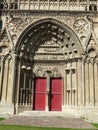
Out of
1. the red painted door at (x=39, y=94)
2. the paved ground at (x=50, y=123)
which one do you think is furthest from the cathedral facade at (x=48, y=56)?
the paved ground at (x=50, y=123)

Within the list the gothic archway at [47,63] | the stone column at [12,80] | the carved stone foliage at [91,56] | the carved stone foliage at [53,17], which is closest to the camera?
the stone column at [12,80]

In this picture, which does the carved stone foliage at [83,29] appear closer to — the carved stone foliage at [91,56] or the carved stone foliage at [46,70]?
the carved stone foliage at [91,56]

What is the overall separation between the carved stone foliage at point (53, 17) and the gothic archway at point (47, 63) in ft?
1.08

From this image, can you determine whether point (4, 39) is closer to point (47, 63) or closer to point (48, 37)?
point (48, 37)

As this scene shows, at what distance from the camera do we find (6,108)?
16922mm

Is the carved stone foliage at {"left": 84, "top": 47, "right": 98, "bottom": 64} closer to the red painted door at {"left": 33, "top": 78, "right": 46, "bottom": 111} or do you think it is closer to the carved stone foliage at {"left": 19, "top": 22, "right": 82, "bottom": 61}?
the carved stone foliage at {"left": 19, "top": 22, "right": 82, "bottom": 61}

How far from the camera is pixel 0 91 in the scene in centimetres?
1741

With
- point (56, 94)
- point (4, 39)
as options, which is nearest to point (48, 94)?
point (56, 94)

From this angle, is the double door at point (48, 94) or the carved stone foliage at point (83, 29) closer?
the carved stone foliage at point (83, 29)

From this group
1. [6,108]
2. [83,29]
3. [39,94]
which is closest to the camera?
[6,108]

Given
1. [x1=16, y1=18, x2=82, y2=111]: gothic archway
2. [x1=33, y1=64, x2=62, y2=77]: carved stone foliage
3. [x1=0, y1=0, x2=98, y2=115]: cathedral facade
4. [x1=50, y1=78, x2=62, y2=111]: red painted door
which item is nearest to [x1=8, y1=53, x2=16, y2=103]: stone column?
[x1=0, y1=0, x2=98, y2=115]: cathedral facade

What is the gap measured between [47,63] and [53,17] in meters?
3.57

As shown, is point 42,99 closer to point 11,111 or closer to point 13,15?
point 11,111

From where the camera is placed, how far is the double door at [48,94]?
60.7 ft
